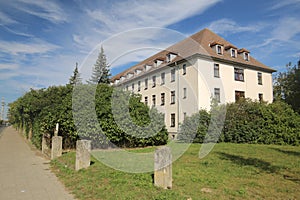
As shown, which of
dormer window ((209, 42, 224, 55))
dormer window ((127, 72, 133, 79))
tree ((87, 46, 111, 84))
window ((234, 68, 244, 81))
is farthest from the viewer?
dormer window ((127, 72, 133, 79))

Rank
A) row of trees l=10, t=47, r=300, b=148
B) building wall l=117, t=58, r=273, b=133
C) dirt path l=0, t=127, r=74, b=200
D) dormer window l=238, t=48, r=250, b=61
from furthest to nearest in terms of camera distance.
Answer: dormer window l=238, t=48, r=250, b=61, building wall l=117, t=58, r=273, b=133, row of trees l=10, t=47, r=300, b=148, dirt path l=0, t=127, r=74, b=200

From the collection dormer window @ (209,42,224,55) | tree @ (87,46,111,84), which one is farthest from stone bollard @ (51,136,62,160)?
dormer window @ (209,42,224,55)

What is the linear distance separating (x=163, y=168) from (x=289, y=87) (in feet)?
136

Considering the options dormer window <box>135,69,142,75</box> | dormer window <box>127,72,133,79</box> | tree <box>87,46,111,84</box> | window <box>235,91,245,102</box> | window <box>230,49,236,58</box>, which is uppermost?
window <box>230,49,236,58</box>

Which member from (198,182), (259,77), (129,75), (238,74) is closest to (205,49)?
(238,74)

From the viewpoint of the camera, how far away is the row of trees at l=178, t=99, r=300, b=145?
15727 mm

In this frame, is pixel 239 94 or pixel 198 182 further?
pixel 239 94

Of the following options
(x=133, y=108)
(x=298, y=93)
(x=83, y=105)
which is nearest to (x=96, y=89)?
(x=83, y=105)

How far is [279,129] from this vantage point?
620 inches

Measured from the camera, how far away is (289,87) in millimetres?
39156

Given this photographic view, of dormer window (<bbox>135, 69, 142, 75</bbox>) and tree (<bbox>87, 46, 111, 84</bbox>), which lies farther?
dormer window (<bbox>135, 69, 142, 75</bbox>)

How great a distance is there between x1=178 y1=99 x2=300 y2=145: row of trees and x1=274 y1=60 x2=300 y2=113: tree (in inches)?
747

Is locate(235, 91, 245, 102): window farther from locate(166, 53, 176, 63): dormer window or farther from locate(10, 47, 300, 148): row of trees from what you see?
locate(10, 47, 300, 148): row of trees

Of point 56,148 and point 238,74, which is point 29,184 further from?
point 238,74
